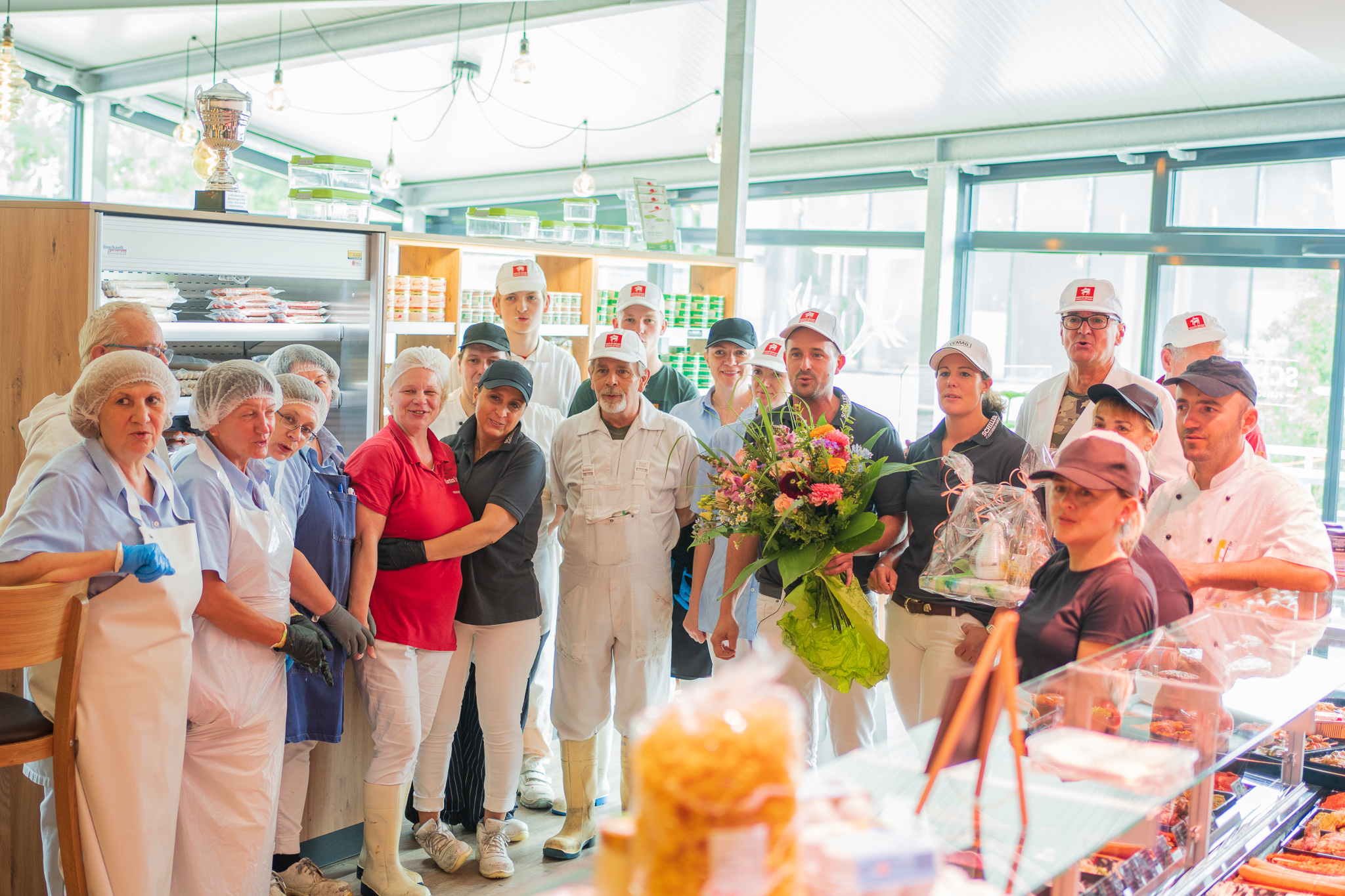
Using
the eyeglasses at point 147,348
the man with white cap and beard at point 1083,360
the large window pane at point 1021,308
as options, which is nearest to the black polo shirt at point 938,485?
the man with white cap and beard at point 1083,360

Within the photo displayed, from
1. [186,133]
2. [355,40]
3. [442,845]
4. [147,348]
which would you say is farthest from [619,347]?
[186,133]

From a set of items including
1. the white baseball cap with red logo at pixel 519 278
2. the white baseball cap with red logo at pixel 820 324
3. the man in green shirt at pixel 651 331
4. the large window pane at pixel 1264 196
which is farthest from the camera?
the large window pane at pixel 1264 196

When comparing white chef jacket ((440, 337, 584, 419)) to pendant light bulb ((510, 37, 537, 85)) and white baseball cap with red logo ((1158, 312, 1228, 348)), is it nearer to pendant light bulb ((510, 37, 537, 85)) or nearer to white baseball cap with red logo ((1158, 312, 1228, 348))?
pendant light bulb ((510, 37, 537, 85))

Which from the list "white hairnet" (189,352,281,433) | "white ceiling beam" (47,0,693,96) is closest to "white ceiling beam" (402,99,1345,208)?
"white ceiling beam" (47,0,693,96)

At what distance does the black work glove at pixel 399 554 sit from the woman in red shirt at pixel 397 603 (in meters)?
0.03

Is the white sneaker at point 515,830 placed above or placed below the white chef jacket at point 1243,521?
below

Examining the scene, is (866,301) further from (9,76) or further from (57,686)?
(57,686)

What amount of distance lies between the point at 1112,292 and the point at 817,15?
416 cm

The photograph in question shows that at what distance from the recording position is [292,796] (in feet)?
11.1

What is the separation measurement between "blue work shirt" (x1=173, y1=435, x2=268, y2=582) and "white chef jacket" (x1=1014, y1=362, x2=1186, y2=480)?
2.44 m

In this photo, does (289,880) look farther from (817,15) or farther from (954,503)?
(817,15)

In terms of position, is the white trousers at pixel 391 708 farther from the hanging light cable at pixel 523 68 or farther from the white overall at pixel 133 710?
the hanging light cable at pixel 523 68

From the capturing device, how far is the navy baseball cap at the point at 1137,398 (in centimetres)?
274

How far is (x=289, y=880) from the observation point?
3.39 m
